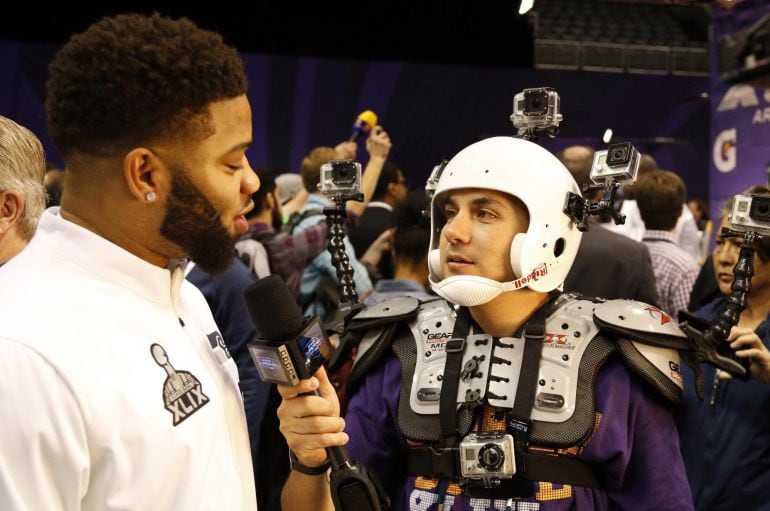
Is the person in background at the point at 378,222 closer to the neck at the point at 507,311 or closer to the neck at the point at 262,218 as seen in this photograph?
the neck at the point at 262,218


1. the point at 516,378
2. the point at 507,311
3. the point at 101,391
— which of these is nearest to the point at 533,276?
the point at 507,311

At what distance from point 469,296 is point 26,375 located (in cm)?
120

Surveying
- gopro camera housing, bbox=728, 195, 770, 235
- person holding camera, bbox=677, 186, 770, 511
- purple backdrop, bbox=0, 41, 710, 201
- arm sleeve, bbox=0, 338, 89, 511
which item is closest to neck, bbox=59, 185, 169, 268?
arm sleeve, bbox=0, 338, 89, 511

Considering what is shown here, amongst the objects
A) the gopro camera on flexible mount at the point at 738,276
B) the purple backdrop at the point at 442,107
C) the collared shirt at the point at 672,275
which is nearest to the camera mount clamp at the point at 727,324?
the gopro camera on flexible mount at the point at 738,276

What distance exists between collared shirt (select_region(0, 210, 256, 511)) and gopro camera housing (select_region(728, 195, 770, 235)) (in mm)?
1491

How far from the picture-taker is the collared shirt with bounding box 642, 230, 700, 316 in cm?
442

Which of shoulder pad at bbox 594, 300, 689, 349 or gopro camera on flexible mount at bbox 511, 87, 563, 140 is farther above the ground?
gopro camera on flexible mount at bbox 511, 87, 563, 140

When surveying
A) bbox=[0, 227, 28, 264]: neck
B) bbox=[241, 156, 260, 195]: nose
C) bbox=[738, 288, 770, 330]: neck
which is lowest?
bbox=[738, 288, 770, 330]: neck

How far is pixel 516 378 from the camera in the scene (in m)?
2.17

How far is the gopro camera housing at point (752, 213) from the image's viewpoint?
2.31m

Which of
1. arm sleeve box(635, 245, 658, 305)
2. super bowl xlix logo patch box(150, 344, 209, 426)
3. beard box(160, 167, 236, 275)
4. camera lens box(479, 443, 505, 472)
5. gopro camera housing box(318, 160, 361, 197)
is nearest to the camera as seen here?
super bowl xlix logo patch box(150, 344, 209, 426)

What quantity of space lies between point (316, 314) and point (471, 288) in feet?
1.88

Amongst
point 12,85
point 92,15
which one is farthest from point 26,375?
point 92,15

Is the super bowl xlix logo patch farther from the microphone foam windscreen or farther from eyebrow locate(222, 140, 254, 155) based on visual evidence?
eyebrow locate(222, 140, 254, 155)
